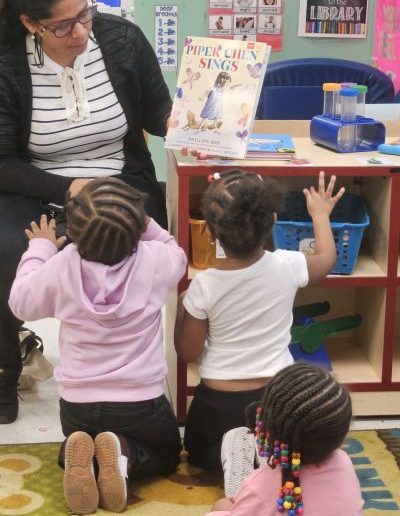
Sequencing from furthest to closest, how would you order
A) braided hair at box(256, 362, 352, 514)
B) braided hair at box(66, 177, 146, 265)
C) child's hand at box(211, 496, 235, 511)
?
1. braided hair at box(66, 177, 146, 265)
2. child's hand at box(211, 496, 235, 511)
3. braided hair at box(256, 362, 352, 514)

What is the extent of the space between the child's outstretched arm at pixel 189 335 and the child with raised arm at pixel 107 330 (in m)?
0.06

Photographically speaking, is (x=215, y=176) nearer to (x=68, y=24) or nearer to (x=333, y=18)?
(x=68, y=24)

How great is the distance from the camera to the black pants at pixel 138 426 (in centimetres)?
198

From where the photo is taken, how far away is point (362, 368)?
2457 mm

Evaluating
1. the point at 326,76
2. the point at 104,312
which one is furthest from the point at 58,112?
the point at 326,76

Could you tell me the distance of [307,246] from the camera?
2297mm

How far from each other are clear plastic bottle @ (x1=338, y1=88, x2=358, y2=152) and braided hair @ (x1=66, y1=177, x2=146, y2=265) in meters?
0.70

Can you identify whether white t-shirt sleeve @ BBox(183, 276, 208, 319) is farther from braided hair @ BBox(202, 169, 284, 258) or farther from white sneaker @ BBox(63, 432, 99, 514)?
white sneaker @ BBox(63, 432, 99, 514)

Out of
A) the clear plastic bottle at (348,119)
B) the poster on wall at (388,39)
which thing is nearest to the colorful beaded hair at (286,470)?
the clear plastic bottle at (348,119)

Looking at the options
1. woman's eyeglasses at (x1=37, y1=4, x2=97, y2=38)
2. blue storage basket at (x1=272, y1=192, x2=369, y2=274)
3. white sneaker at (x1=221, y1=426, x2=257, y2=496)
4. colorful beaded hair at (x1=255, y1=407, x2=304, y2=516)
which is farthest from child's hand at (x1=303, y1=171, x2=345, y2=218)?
colorful beaded hair at (x1=255, y1=407, x2=304, y2=516)

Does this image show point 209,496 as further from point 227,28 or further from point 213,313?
point 227,28

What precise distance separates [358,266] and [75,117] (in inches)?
34.1

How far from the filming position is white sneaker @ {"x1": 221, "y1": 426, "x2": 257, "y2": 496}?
73.4 inches

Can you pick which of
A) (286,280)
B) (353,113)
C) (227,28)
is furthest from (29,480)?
(227,28)
